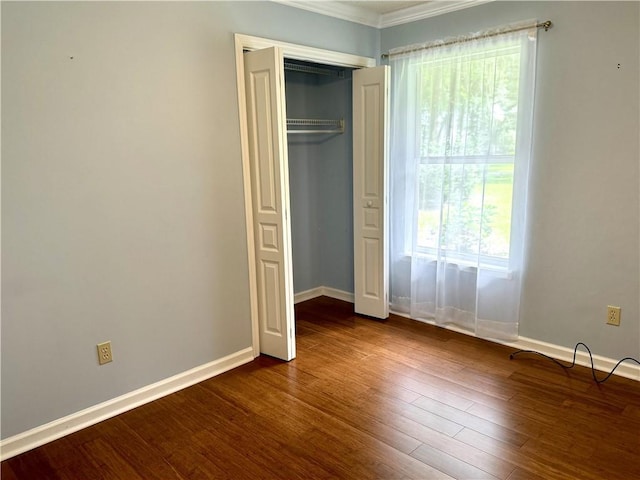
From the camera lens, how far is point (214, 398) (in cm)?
281

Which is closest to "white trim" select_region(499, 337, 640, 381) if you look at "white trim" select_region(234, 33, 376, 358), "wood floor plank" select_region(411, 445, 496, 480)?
"wood floor plank" select_region(411, 445, 496, 480)

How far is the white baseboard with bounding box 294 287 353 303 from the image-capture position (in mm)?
4584

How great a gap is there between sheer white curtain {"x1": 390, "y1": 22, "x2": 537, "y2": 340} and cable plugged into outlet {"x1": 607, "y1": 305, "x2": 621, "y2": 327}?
571mm

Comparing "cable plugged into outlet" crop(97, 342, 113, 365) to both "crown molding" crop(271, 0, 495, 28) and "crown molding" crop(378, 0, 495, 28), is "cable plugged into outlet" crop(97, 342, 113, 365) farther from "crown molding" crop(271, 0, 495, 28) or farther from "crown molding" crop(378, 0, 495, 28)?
"crown molding" crop(378, 0, 495, 28)

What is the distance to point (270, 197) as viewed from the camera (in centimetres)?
310

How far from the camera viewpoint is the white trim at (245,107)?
299 cm

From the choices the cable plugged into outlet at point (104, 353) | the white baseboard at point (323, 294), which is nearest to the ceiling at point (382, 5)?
the white baseboard at point (323, 294)

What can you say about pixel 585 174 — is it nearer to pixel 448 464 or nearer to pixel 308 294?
pixel 448 464

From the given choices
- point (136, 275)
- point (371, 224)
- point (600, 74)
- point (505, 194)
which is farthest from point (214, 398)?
point (600, 74)

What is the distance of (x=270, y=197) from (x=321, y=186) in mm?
1551

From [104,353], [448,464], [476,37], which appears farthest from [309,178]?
[448,464]

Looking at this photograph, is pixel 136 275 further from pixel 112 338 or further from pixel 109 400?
pixel 109 400

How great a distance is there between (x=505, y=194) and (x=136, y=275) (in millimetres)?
2518

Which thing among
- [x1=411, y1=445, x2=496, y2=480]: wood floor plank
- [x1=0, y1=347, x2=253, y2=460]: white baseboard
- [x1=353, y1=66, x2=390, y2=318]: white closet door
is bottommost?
[x1=411, y1=445, x2=496, y2=480]: wood floor plank
